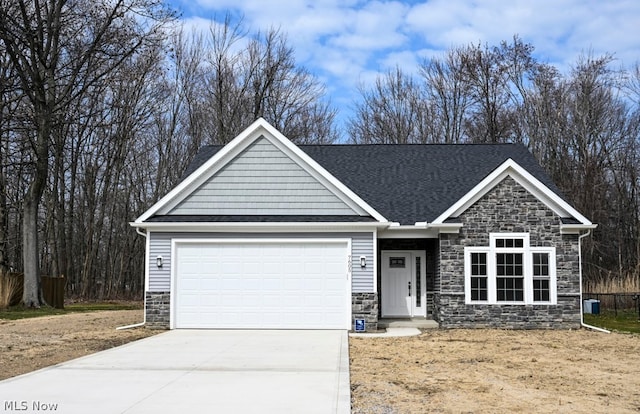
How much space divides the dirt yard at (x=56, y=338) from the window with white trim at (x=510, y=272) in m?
8.51

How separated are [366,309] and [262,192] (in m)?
4.18

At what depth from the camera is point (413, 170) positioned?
22109 mm

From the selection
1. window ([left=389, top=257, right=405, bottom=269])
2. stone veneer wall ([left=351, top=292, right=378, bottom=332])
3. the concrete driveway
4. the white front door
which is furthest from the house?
the concrete driveway

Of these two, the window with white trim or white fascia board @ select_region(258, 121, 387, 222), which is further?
the window with white trim

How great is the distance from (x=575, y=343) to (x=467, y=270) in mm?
3747

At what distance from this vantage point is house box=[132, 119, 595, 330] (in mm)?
17656

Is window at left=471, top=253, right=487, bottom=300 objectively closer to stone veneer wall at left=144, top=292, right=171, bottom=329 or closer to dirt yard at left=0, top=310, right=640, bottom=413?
dirt yard at left=0, top=310, right=640, bottom=413

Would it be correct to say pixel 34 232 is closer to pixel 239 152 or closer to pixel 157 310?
pixel 157 310

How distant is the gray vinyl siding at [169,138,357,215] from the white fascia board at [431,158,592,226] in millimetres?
2835

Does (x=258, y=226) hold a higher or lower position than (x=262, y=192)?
lower

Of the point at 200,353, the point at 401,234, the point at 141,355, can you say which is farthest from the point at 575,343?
the point at 141,355

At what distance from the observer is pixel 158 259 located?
1777 centimetres

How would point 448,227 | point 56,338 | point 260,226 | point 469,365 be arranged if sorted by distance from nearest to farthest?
point 469,365, point 56,338, point 260,226, point 448,227

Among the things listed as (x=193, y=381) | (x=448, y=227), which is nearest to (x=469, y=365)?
(x=193, y=381)
